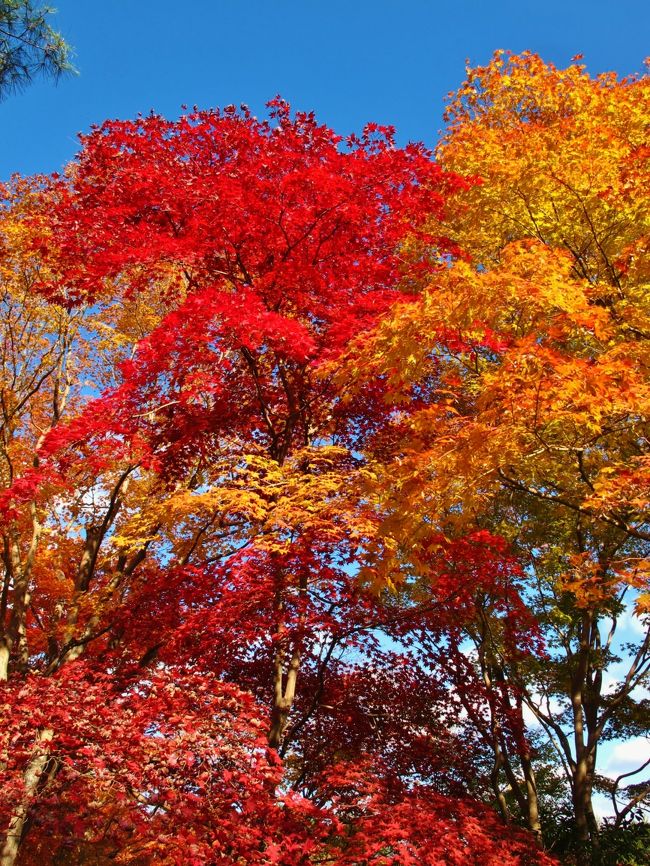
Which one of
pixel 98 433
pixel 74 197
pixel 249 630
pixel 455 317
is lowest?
pixel 249 630

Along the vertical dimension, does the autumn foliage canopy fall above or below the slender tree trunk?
above

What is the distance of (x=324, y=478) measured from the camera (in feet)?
21.4

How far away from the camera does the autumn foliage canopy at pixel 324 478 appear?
16.6 feet

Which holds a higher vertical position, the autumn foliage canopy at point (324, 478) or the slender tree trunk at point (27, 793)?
the autumn foliage canopy at point (324, 478)

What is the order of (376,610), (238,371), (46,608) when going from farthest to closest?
1. (46,608)
2. (238,371)
3. (376,610)

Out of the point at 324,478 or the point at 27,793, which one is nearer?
the point at 27,793

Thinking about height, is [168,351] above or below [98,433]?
above

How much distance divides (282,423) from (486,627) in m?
4.30

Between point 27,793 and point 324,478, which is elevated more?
point 324,478

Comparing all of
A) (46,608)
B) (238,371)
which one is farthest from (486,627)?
(46,608)

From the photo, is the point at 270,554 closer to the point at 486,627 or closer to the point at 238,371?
the point at 238,371

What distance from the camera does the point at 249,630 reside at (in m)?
6.81

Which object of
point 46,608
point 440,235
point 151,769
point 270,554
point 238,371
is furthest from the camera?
point 46,608

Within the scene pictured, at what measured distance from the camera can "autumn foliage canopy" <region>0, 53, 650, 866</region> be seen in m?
5.07
